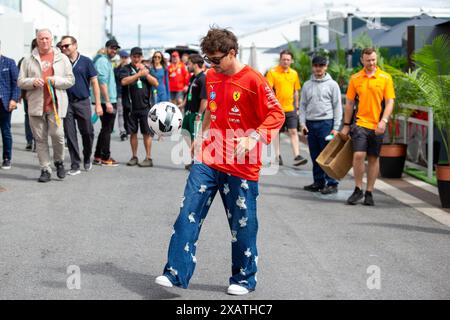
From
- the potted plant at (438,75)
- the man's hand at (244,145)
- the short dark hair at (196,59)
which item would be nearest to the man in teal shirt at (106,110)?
the short dark hair at (196,59)

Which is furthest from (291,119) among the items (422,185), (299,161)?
(422,185)

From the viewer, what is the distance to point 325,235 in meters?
8.40

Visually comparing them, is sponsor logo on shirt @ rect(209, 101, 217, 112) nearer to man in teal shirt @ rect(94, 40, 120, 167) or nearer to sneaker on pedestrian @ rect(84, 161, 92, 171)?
sneaker on pedestrian @ rect(84, 161, 92, 171)

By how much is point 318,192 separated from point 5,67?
5077 mm

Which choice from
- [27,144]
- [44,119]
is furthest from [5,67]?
[27,144]

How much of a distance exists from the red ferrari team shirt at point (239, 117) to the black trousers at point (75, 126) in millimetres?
6785

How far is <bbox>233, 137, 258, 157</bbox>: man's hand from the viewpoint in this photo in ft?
19.0

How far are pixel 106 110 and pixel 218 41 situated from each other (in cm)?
814

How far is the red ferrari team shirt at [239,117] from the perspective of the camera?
591 cm

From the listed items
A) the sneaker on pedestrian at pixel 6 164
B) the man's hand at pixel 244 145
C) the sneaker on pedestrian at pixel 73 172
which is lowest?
the sneaker on pedestrian at pixel 73 172

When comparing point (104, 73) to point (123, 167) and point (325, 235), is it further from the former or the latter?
point (325, 235)

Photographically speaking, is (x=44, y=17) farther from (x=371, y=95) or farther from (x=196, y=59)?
(x=371, y=95)

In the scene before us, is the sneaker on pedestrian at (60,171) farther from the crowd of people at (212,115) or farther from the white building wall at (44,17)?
the white building wall at (44,17)
